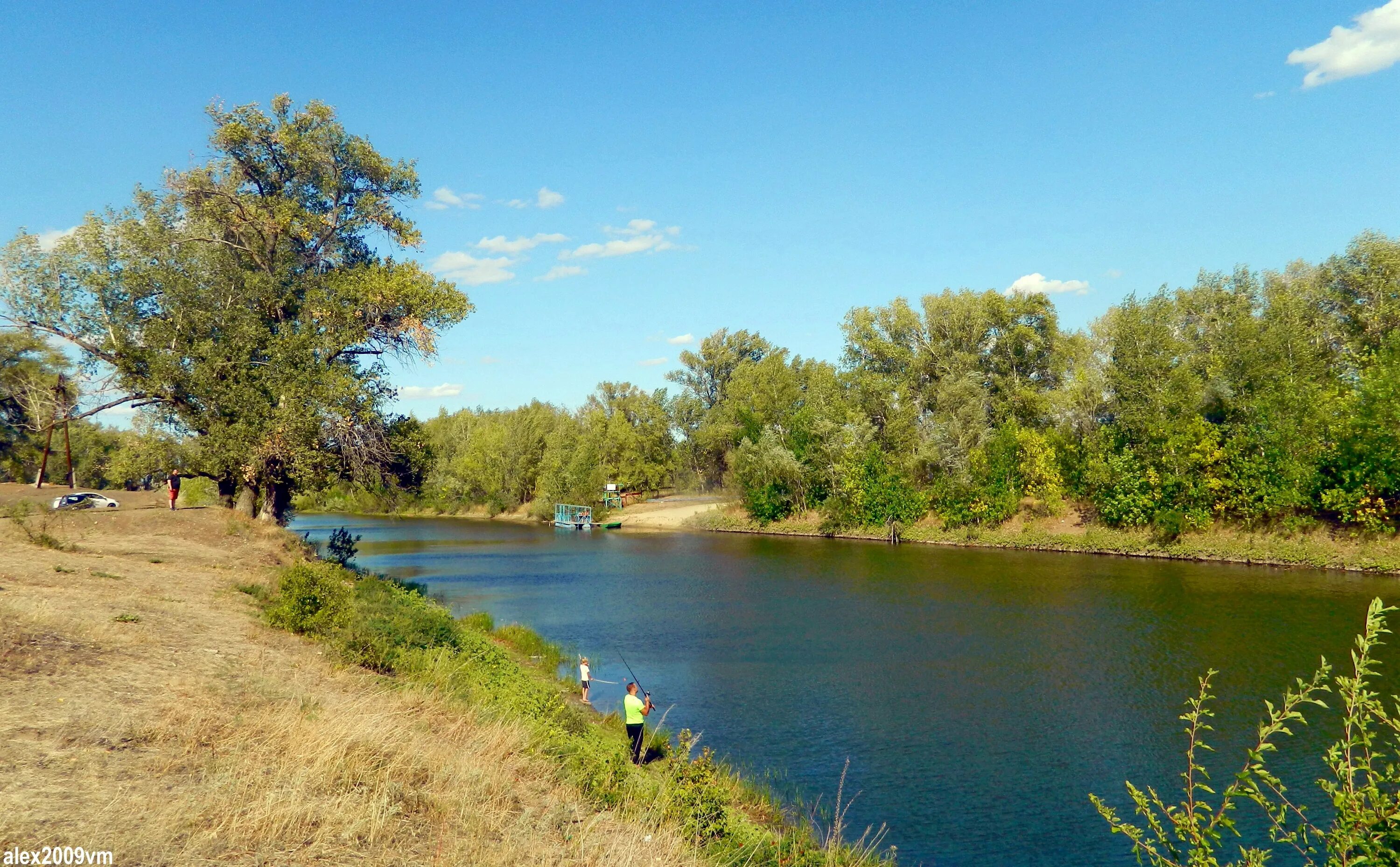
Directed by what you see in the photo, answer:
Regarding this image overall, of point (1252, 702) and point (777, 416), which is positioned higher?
point (777, 416)

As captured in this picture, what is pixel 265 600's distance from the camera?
20.3 m

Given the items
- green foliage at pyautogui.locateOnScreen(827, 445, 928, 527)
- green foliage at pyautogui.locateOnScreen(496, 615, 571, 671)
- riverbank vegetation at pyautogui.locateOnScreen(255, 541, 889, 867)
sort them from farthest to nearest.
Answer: green foliage at pyautogui.locateOnScreen(827, 445, 928, 527), green foliage at pyautogui.locateOnScreen(496, 615, 571, 671), riverbank vegetation at pyautogui.locateOnScreen(255, 541, 889, 867)

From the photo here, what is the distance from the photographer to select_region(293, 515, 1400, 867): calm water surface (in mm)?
15781

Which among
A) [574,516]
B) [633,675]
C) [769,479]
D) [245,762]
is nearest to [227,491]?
[633,675]

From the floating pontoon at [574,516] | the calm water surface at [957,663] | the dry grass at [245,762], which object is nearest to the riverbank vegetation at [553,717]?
the dry grass at [245,762]

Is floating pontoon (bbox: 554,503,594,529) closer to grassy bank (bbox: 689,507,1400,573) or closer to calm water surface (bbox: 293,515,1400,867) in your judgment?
grassy bank (bbox: 689,507,1400,573)

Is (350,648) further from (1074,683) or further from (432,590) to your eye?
(432,590)

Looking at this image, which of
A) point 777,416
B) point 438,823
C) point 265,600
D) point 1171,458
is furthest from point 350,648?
point 777,416

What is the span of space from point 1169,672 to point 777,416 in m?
60.3

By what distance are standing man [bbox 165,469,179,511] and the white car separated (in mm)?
3630

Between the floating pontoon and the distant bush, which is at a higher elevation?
the distant bush

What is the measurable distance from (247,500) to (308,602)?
15903 mm

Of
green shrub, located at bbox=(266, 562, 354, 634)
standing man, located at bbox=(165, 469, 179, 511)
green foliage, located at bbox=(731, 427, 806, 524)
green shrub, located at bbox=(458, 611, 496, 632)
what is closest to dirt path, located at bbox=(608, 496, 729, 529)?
green foliage, located at bbox=(731, 427, 806, 524)

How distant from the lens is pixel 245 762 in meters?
8.58
